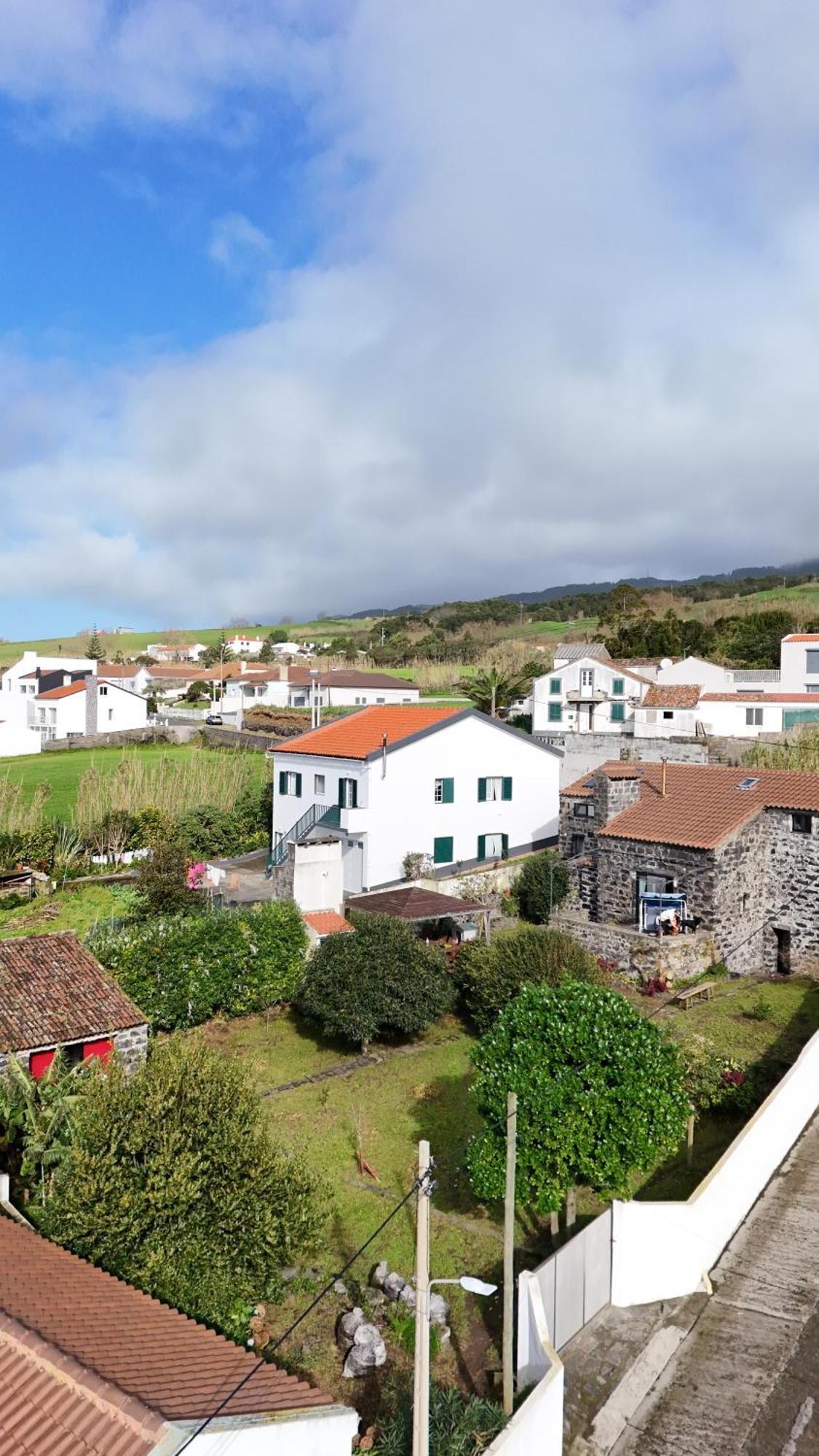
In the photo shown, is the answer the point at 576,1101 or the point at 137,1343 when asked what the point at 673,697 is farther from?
the point at 137,1343

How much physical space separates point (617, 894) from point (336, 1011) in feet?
34.7

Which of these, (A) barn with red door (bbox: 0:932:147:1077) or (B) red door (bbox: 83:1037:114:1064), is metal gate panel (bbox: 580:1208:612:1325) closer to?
(A) barn with red door (bbox: 0:932:147:1077)

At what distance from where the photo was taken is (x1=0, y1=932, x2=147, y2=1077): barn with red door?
16000 millimetres

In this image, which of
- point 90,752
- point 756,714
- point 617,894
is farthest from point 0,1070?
point 90,752

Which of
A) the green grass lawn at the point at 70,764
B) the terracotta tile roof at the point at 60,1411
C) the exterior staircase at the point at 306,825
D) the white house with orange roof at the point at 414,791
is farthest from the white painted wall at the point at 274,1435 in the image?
the green grass lawn at the point at 70,764

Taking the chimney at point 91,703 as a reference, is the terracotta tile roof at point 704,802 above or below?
below

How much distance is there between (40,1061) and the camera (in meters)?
16.1

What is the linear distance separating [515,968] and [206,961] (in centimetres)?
724

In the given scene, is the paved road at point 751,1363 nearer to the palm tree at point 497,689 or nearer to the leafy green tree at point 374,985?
the leafy green tree at point 374,985

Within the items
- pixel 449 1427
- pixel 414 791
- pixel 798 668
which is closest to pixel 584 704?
pixel 798 668

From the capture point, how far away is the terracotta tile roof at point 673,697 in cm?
4919

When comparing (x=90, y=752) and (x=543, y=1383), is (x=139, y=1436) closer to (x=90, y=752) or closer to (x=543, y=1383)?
(x=543, y=1383)

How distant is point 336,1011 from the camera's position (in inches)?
800

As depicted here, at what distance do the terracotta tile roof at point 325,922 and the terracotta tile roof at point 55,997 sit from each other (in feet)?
24.7
